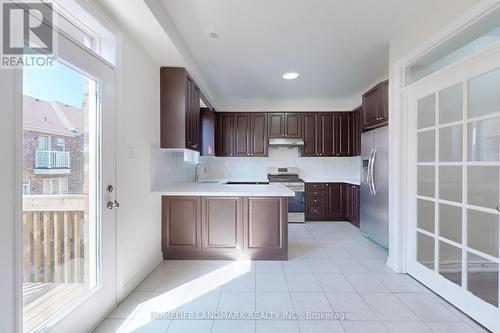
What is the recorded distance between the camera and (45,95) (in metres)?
1.36

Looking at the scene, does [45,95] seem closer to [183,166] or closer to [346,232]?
[183,166]

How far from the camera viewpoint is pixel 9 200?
109cm

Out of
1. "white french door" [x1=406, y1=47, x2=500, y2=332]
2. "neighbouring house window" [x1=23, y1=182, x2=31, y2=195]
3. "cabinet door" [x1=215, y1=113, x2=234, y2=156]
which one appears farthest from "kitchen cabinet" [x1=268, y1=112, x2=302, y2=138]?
"neighbouring house window" [x1=23, y1=182, x2=31, y2=195]

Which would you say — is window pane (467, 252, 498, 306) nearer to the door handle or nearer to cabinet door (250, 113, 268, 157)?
the door handle

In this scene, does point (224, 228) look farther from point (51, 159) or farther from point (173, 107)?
point (51, 159)

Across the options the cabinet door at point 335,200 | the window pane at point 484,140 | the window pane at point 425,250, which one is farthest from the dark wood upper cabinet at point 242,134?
the window pane at point 484,140

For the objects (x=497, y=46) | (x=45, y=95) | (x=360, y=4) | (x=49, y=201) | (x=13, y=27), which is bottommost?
(x=49, y=201)

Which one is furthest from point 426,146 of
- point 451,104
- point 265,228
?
point 265,228

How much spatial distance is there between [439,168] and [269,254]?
6.45ft

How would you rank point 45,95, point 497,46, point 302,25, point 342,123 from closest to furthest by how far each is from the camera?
point 45,95, point 497,46, point 302,25, point 342,123

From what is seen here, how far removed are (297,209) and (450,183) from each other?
2.94m

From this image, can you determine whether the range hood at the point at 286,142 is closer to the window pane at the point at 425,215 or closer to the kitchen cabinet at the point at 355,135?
the kitchen cabinet at the point at 355,135

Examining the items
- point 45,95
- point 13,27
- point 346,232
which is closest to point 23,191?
point 45,95

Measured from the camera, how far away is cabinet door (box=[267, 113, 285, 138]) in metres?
5.08
